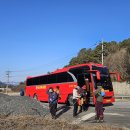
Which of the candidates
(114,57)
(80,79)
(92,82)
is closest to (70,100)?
(80,79)

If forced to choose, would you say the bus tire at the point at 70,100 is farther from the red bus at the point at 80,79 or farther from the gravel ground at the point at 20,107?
the gravel ground at the point at 20,107

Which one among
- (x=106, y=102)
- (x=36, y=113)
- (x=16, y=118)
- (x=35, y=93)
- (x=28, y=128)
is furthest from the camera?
(x=35, y=93)

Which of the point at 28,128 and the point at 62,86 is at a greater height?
the point at 62,86

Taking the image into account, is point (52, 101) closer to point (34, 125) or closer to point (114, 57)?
point (34, 125)

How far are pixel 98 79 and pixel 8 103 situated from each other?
30.5 feet

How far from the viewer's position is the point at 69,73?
2859cm

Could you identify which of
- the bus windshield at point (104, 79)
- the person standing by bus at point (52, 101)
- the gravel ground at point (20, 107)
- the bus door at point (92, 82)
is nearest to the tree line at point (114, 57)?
the bus windshield at point (104, 79)

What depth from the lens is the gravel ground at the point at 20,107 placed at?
17.6 metres

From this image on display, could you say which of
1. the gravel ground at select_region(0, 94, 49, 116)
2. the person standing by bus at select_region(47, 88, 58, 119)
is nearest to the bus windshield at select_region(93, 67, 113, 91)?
the gravel ground at select_region(0, 94, 49, 116)

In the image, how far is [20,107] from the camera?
725 inches

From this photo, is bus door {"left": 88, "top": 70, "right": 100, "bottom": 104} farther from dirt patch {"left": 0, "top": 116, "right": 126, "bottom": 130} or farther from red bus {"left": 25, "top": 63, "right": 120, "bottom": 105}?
dirt patch {"left": 0, "top": 116, "right": 126, "bottom": 130}

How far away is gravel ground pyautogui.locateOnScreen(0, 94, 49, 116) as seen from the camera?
17.6 m

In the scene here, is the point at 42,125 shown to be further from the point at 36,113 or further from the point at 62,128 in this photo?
the point at 36,113

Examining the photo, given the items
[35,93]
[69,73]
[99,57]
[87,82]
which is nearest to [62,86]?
[69,73]
